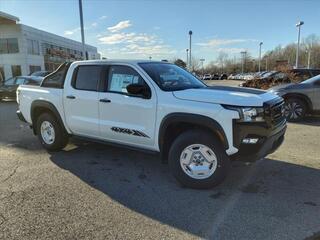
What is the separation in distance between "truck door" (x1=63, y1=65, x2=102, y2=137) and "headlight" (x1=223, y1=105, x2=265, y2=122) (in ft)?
8.08

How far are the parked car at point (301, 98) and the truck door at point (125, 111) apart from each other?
245 inches

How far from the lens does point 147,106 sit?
4.95 meters

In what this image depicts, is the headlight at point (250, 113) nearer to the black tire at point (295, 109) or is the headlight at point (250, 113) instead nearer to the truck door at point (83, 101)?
the truck door at point (83, 101)

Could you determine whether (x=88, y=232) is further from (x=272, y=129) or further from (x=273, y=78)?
(x=273, y=78)

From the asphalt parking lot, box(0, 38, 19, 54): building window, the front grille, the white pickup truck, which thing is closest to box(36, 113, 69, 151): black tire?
the white pickup truck

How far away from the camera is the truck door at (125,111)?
4.98m

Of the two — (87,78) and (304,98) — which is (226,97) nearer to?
(87,78)

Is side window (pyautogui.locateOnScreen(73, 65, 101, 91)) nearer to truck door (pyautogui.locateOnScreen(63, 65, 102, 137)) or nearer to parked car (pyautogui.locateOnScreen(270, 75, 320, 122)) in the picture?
truck door (pyautogui.locateOnScreen(63, 65, 102, 137))

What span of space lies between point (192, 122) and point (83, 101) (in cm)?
226

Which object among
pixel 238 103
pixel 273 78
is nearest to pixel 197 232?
pixel 238 103

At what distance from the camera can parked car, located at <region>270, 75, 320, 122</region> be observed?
9836 mm

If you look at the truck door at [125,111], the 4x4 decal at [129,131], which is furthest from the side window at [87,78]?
the 4x4 decal at [129,131]

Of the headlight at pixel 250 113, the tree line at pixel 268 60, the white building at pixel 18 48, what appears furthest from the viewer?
the tree line at pixel 268 60

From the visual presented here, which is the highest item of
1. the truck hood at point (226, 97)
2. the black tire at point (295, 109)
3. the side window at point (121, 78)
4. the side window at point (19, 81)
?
the side window at point (121, 78)
